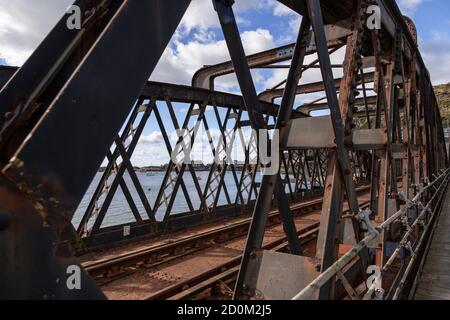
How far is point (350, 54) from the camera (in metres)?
3.37

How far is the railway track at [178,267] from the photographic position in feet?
17.2

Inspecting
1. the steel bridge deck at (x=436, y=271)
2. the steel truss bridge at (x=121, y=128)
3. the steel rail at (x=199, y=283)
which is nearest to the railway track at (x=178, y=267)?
the steel rail at (x=199, y=283)

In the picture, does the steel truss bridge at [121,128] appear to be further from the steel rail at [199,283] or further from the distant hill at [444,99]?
the distant hill at [444,99]

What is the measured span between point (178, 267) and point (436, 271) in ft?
16.8

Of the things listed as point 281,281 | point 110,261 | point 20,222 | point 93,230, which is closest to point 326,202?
point 281,281

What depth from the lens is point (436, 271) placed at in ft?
18.9

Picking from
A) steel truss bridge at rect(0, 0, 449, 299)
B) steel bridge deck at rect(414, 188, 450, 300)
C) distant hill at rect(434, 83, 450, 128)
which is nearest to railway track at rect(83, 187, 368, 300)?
steel truss bridge at rect(0, 0, 449, 299)

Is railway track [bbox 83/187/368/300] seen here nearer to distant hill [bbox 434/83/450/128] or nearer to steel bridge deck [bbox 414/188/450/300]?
steel bridge deck [bbox 414/188/450/300]

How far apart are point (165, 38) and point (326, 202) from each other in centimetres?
207

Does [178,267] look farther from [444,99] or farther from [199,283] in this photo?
[444,99]

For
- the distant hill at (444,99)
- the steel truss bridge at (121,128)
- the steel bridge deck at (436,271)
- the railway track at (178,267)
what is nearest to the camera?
the steel truss bridge at (121,128)

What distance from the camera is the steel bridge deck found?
480 cm

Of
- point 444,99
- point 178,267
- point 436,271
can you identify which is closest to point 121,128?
point 178,267

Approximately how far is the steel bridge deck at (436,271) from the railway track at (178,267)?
291cm
